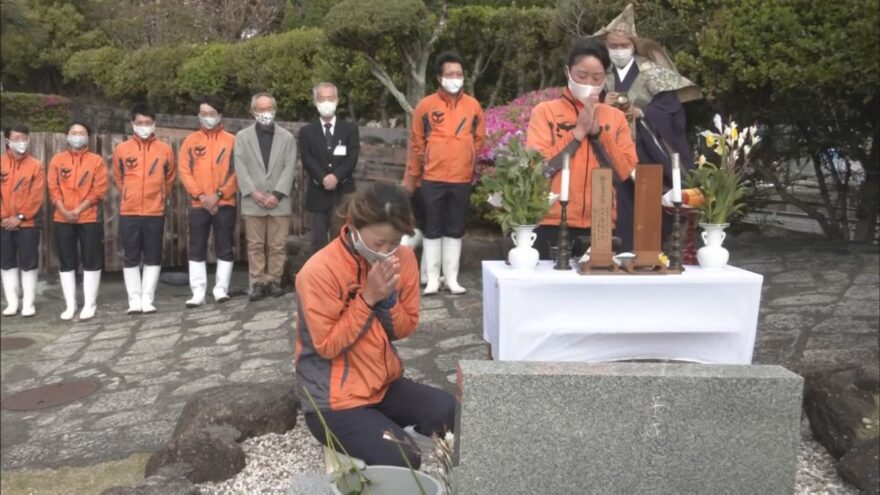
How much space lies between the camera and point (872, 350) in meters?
5.72

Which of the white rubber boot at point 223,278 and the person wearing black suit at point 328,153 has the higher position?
the person wearing black suit at point 328,153

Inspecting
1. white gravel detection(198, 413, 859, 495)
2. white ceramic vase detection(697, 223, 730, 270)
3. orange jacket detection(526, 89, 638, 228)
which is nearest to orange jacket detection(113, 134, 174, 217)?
white gravel detection(198, 413, 859, 495)

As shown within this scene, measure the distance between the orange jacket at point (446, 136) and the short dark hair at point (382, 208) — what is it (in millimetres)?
4079

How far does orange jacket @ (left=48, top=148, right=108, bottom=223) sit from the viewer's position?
27.9ft

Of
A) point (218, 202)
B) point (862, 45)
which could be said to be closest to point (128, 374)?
point (218, 202)

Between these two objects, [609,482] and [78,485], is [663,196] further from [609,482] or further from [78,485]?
[78,485]

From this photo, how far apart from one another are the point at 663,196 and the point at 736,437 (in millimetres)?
2250

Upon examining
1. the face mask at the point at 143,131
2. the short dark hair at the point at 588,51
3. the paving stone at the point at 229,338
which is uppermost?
the short dark hair at the point at 588,51

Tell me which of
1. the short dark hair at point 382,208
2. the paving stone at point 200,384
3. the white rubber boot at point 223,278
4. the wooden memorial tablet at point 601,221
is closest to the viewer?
the short dark hair at point 382,208

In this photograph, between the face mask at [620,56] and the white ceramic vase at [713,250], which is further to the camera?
the face mask at [620,56]

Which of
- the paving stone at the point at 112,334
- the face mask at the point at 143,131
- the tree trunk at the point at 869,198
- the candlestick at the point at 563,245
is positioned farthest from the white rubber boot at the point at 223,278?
the tree trunk at the point at 869,198

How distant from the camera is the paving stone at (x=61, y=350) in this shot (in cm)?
712

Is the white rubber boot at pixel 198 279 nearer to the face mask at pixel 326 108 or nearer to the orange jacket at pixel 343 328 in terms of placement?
the face mask at pixel 326 108

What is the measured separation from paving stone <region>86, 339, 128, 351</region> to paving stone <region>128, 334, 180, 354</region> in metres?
0.15
